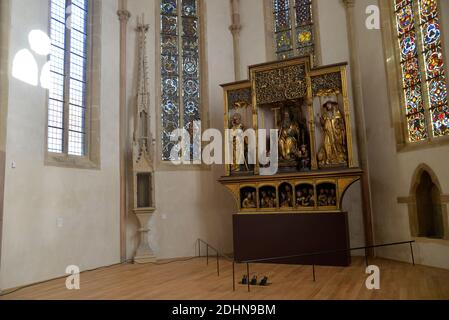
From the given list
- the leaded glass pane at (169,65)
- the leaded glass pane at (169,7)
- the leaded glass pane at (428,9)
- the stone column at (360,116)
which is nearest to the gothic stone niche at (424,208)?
the stone column at (360,116)

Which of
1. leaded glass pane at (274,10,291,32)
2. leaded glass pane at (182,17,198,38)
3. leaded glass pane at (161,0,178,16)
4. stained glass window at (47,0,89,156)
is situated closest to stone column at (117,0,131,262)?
stained glass window at (47,0,89,156)

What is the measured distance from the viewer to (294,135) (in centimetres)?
1047

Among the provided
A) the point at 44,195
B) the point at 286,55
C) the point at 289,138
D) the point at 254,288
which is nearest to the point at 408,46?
the point at 289,138

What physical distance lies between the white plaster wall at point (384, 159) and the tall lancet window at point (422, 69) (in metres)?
0.51

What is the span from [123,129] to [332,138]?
5.78 m

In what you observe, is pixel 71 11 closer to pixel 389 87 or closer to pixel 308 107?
pixel 308 107

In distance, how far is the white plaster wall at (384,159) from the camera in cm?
934

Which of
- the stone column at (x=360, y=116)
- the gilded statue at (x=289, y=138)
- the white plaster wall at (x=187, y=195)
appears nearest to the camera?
the gilded statue at (x=289, y=138)

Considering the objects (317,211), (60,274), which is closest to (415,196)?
(317,211)

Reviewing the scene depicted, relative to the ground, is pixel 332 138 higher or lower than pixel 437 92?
lower

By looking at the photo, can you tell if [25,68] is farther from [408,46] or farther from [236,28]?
[408,46]

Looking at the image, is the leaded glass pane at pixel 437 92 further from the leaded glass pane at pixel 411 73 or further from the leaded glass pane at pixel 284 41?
the leaded glass pane at pixel 284 41

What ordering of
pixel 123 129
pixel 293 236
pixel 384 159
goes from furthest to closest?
pixel 123 129 → pixel 384 159 → pixel 293 236

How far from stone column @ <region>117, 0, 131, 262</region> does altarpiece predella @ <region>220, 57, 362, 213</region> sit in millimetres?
2902
